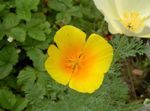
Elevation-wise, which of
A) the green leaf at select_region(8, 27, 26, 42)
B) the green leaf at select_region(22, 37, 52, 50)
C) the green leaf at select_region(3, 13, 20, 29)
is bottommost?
the green leaf at select_region(22, 37, 52, 50)

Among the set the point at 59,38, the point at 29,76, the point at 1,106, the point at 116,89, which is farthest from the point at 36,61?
the point at 59,38

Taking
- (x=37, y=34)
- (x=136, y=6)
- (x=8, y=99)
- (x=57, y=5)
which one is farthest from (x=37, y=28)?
(x=136, y=6)

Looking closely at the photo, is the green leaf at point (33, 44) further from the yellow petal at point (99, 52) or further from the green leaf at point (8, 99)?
the yellow petal at point (99, 52)

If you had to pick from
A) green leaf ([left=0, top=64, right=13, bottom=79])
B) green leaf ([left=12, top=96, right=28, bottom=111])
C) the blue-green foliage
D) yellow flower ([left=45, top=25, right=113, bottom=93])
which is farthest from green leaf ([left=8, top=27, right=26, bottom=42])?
yellow flower ([left=45, top=25, right=113, bottom=93])

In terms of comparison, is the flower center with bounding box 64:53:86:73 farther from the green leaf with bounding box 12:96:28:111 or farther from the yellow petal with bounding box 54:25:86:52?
the green leaf with bounding box 12:96:28:111

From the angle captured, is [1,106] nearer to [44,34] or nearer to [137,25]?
[44,34]

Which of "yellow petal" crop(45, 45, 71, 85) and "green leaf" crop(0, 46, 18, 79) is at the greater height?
"yellow petal" crop(45, 45, 71, 85)
